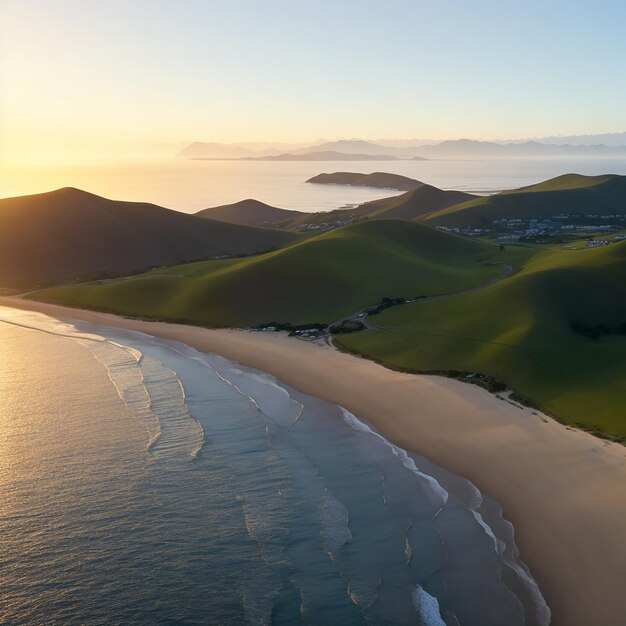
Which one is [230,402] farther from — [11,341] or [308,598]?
[11,341]

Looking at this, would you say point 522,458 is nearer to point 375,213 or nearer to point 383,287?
point 383,287

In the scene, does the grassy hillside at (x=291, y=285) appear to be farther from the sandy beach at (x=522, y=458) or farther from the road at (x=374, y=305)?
the sandy beach at (x=522, y=458)

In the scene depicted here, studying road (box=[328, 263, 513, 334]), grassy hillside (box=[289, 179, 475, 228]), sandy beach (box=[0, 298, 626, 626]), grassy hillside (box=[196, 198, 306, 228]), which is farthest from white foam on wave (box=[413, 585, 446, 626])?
grassy hillside (box=[196, 198, 306, 228])

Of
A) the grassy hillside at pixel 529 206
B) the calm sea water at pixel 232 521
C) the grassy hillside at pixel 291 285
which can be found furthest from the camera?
the grassy hillside at pixel 529 206

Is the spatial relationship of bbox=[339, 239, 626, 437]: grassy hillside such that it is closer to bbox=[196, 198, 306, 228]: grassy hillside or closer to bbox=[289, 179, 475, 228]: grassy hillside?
bbox=[289, 179, 475, 228]: grassy hillside

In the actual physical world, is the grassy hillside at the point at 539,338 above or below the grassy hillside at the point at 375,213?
above

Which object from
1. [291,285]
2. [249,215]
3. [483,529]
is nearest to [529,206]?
[249,215]

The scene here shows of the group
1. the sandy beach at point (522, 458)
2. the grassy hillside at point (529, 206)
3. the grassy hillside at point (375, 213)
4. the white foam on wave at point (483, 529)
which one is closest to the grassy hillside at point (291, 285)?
the sandy beach at point (522, 458)

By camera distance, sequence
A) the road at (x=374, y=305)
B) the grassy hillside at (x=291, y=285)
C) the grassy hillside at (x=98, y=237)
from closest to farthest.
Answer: the road at (x=374, y=305) → the grassy hillside at (x=291, y=285) → the grassy hillside at (x=98, y=237)
